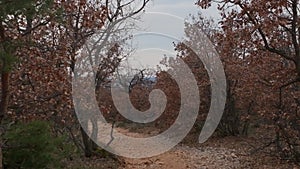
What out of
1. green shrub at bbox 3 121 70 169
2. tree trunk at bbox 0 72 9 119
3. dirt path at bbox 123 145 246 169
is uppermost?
tree trunk at bbox 0 72 9 119

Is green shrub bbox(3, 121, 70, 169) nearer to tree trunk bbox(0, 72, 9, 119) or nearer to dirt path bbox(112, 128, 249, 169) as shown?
tree trunk bbox(0, 72, 9, 119)

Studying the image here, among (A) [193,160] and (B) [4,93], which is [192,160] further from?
(B) [4,93]

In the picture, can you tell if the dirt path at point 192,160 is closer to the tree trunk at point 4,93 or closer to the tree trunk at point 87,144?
the tree trunk at point 87,144

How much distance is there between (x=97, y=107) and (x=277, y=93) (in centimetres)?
436

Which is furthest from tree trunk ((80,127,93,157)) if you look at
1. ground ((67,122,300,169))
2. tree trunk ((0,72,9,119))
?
tree trunk ((0,72,9,119))

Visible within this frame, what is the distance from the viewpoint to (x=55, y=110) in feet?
28.0

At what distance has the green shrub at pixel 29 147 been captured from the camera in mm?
6227

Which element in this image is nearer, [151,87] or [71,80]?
[71,80]

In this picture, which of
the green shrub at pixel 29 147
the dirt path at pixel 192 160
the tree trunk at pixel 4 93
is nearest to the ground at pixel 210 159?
the dirt path at pixel 192 160

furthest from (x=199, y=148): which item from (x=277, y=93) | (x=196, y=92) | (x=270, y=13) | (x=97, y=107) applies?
(x=270, y=13)

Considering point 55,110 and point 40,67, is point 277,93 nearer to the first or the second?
point 55,110

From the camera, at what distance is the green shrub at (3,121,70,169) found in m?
6.23

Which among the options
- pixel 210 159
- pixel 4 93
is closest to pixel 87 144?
pixel 210 159

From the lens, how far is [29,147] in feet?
20.6
